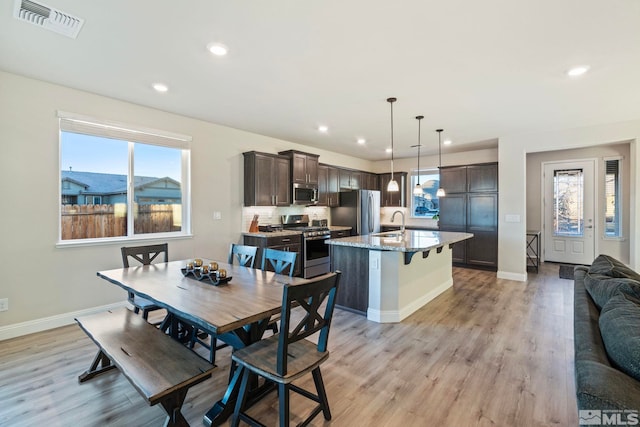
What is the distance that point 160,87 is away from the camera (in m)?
3.26

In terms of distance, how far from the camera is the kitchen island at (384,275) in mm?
3480

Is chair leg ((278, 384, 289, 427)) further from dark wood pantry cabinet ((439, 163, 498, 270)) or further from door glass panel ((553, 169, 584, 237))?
door glass panel ((553, 169, 584, 237))

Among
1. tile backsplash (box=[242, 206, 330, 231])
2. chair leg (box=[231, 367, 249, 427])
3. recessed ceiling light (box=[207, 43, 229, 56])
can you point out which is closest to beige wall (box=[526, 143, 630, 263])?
tile backsplash (box=[242, 206, 330, 231])

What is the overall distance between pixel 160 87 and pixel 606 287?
13.5ft

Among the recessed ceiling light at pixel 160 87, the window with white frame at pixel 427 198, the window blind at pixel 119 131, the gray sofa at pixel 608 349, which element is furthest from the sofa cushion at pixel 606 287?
the window with white frame at pixel 427 198

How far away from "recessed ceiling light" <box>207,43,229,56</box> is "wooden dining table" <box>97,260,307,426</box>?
1.87 m

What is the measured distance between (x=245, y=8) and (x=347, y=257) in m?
2.81

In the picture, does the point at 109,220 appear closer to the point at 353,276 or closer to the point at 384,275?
the point at 353,276

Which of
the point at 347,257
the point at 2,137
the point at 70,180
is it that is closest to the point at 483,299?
the point at 347,257

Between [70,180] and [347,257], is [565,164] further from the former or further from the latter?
[70,180]

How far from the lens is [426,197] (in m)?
7.62

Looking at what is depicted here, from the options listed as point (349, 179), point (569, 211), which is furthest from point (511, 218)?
point (349, 179)

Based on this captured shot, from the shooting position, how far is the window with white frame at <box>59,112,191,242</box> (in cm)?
343

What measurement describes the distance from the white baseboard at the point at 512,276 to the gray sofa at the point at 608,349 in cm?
399
